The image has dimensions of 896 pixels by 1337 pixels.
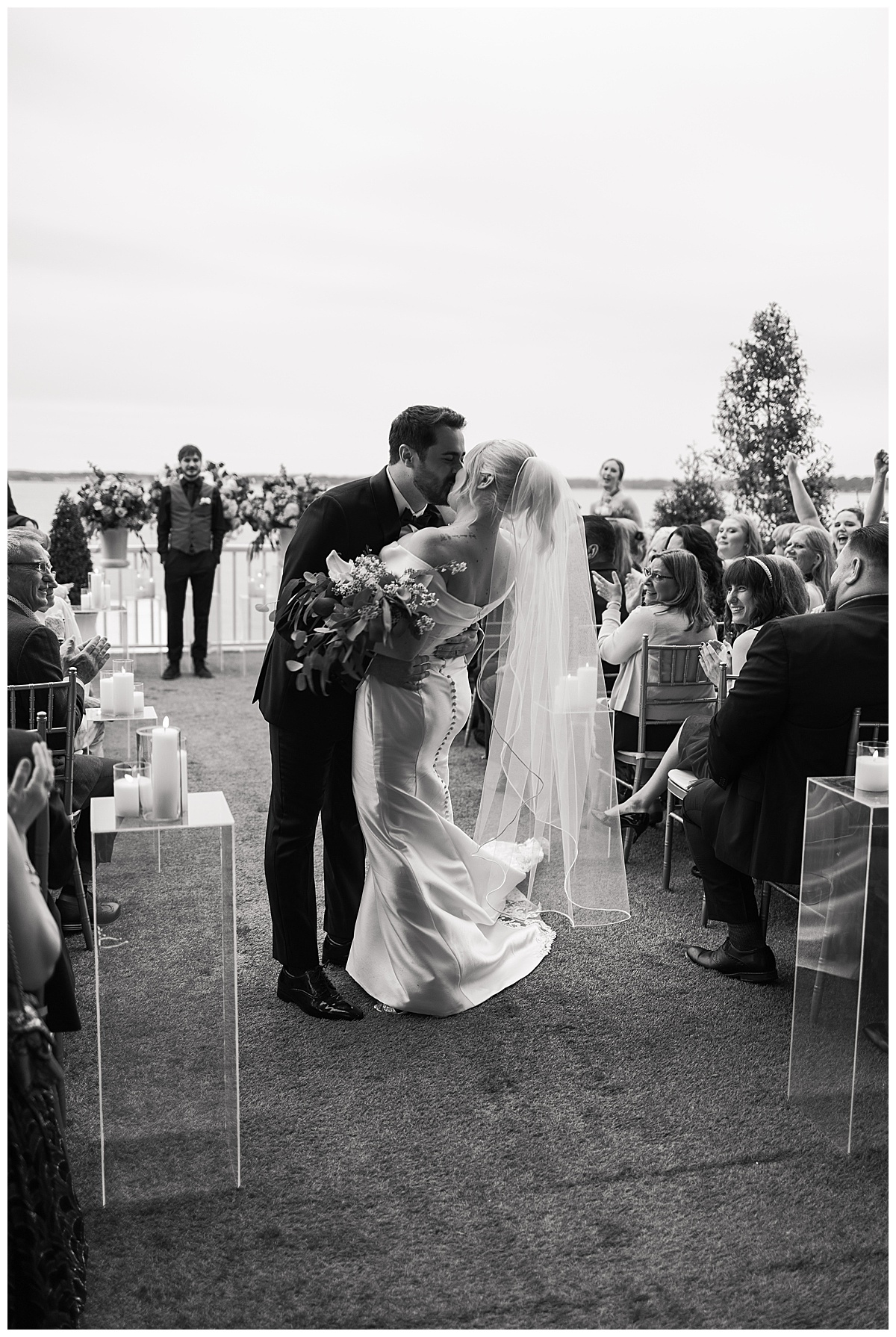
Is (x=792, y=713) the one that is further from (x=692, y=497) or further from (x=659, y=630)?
(x=692, y=497)

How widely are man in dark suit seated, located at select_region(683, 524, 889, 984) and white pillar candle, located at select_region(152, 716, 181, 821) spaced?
159cm

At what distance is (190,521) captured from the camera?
29.5 ft

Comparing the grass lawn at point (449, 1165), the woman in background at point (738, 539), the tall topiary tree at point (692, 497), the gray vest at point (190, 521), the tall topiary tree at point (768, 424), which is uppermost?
the tall topiary tree at point (768, 424)

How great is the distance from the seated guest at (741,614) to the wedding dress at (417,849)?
673mm

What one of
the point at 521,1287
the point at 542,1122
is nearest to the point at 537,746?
the point at 542,1122

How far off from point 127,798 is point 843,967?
1.71 metres

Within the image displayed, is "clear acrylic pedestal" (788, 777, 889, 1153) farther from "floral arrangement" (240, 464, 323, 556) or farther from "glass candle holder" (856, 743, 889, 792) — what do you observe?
"floral arrangement" (240, 464, 323, 556)

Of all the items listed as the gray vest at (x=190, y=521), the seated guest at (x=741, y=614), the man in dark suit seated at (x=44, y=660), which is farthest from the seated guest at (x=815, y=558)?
the gray vest at (x=190, y=521)

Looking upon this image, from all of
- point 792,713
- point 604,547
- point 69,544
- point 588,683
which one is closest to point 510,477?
point 588,683

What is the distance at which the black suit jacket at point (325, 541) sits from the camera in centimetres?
326

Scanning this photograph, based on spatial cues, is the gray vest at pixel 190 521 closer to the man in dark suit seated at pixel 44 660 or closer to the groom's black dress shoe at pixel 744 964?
the man in dark suit seated at pixel 44 660

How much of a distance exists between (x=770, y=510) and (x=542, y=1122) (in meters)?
8.43

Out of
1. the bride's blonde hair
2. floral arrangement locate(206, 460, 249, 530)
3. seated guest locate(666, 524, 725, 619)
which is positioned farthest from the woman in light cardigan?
floral arrangement locate(206, 460, 249, 530)

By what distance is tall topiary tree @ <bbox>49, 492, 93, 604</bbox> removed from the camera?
10219 millimetres
